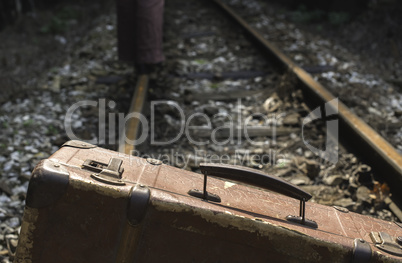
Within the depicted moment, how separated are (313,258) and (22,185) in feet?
6.16

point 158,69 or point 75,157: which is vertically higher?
point 158,69

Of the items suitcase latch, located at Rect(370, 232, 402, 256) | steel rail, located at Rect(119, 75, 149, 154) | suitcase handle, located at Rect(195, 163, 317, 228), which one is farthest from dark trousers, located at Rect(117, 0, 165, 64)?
suitcase latch, located at Rect(370, 232, 402, 256)

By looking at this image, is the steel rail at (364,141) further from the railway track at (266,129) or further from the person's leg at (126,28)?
the person's leg at (126,28)

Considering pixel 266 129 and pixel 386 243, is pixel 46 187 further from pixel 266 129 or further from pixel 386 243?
pixel 266 129

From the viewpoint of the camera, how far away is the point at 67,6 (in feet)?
23.7

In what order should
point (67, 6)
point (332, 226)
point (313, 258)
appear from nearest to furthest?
point (313, 258) → point (332, 226) → point (67, 6)

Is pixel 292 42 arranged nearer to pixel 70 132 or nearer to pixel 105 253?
pixel 70 132

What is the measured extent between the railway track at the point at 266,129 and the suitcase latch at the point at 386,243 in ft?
2.57

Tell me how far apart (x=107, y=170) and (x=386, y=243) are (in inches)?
44.0

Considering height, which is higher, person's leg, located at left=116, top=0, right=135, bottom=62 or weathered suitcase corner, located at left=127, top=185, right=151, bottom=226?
person's leg, located at left=116, top=0, right=135, bottom=62

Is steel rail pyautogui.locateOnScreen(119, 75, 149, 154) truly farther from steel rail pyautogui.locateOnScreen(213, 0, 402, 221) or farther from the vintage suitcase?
steel rail pyautogui.locateOnScreen(213, 0, 402, 221)

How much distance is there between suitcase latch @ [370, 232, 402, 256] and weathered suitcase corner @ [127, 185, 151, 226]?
35.3 inches

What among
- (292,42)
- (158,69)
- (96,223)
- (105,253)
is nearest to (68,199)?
(96,223)

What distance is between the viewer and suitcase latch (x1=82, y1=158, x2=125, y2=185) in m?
1.63
